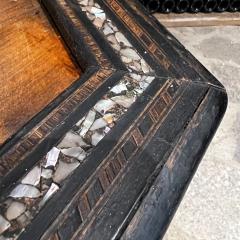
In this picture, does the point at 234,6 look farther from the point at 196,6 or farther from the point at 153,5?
the point at 153,5

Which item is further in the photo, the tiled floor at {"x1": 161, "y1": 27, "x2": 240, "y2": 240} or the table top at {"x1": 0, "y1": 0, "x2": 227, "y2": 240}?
the tiled floor at {"x1": 161, "y1": 27, "x2": 240, "y2": 240}

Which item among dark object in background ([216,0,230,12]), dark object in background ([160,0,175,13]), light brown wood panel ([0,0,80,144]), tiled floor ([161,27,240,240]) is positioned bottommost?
tiled floor ([161,27,240,240])

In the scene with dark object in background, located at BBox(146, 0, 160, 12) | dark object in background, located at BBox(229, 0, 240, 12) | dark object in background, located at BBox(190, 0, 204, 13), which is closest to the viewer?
dark object in background, located at BBox(146, 0, 160, 12)

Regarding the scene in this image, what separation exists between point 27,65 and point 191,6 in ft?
5.70

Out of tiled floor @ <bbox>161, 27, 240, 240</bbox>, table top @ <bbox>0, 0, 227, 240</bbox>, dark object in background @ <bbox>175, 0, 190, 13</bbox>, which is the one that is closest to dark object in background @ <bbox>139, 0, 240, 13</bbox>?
dark object in background @ <bbox>175, 0, 190, 13</bbox>

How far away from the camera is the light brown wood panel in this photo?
124 cm

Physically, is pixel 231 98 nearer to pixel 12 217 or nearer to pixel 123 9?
pixel 123 9

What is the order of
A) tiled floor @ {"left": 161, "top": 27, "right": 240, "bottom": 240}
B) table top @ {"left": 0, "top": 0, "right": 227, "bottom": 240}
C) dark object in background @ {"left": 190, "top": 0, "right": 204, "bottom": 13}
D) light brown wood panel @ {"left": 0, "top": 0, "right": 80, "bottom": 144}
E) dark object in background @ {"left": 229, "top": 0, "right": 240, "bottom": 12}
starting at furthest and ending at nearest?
dark object in background @ {"left": 229, "top": 0, "right": 240, "bottom": 12} → dark object in background @ {"left": 190, "top": 0, "right": 204, "bottom": 13} → tiled floor @ {"left": 161, "top": 27, "right": 240, "bottom": 240} → light brown wood panel @ {"left": 0, "top": 0, "right": 80, "bottom": 144} → table top @ {"left": 0, "top": 0, "right": 227, "bottom": 240}

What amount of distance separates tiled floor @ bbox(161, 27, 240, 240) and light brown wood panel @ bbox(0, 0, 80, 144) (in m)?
0.74

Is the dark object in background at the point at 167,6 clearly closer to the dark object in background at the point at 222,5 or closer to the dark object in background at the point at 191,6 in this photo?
the dark object in background at the point at 191,6

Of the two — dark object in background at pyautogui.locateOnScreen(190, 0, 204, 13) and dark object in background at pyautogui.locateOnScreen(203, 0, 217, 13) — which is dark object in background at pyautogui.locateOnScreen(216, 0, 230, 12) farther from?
dark object in background at pyautogui.locateOnScreen(190, 0, 204, 13)

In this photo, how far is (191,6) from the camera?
284cm

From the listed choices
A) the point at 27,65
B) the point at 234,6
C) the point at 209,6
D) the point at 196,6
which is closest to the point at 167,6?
the point at 196,6

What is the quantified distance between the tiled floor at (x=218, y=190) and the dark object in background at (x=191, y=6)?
1.58 feet
